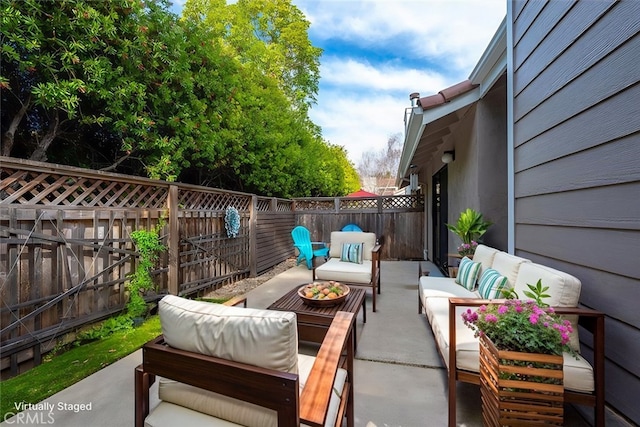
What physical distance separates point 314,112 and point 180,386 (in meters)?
11.7

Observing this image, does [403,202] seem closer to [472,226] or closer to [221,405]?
[472,226]

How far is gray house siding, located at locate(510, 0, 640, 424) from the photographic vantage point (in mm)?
1374

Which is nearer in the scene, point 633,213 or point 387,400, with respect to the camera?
point 633,213

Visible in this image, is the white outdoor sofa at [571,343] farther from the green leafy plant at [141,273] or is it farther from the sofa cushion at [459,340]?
the green leafy plant at [141,273]

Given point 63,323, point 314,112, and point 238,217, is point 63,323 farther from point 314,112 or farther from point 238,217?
point 314,112

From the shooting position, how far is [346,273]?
3.80m

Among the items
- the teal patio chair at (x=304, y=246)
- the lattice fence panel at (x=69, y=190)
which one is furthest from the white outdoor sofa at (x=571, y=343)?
the teal patio chair at (x=304, y=246)

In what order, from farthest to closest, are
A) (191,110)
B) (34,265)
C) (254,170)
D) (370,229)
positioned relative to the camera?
(370,229)
(254,170)
(191,110)
(34,265)

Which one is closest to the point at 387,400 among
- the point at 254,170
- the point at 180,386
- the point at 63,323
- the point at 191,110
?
the point at 180,386

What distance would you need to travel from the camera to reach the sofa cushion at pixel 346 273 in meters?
3.75

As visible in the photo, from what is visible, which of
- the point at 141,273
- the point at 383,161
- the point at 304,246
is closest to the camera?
the point at 141,273

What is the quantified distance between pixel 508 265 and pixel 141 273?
3.72 metres

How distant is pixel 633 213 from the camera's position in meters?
1.35

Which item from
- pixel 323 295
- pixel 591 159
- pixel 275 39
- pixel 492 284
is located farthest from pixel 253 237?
pixel 275 39
